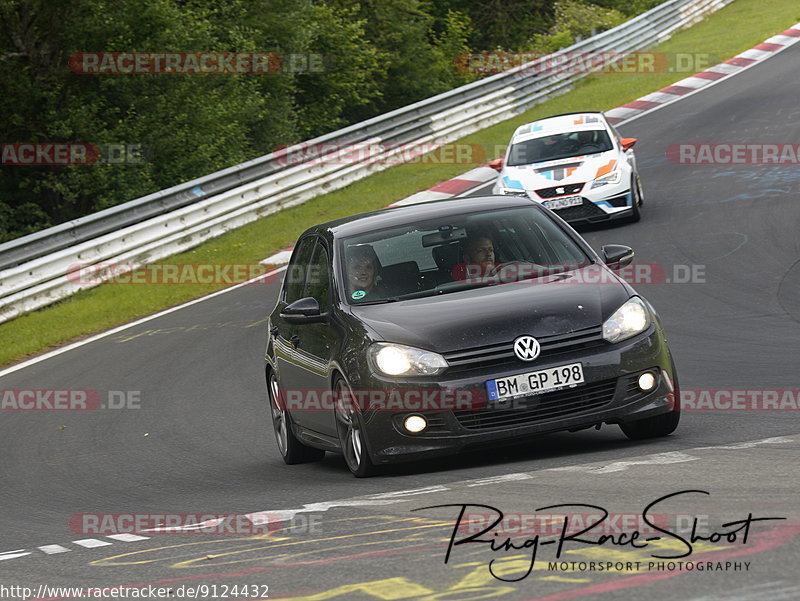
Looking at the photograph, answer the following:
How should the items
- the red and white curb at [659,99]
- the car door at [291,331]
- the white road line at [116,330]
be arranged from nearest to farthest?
the car door at [291,331], the white road line at [116,330], the red and white curb at [659,99]

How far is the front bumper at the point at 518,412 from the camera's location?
711 centimetres

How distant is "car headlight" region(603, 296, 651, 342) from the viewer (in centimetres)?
733

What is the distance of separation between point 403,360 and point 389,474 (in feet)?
2.64

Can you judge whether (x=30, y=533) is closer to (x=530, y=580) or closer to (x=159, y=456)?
(x=159, y=456)

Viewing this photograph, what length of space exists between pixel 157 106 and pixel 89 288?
30.3 feet

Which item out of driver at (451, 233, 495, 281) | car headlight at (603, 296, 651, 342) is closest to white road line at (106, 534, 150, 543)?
driver at (451, 233, 495, 281)

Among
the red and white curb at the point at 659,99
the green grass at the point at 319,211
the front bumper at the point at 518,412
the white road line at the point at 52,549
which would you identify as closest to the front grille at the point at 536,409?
the front bumper at the point at 518,412

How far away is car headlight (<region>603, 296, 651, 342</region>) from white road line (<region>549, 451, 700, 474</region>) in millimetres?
782

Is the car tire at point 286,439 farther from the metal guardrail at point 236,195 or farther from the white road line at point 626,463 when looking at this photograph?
the metal guardrail at point 236,195

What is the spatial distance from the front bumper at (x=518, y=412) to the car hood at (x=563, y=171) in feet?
37.5

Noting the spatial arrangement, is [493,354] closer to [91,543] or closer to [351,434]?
[351,434]

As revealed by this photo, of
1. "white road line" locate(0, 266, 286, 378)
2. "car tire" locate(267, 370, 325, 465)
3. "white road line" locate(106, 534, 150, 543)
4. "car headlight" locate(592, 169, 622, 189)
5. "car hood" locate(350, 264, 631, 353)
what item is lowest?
"white road line" locate(0, 266, 286, 378)

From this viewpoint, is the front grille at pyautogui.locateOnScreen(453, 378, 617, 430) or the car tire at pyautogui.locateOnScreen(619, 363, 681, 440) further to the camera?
the car tire at pyautogui.locateOnScreen(619, 363, 681, 440)

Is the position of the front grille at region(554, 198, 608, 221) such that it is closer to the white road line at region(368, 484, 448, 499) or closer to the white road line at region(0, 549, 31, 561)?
the white road line at region(368, 484, 448, 499)
